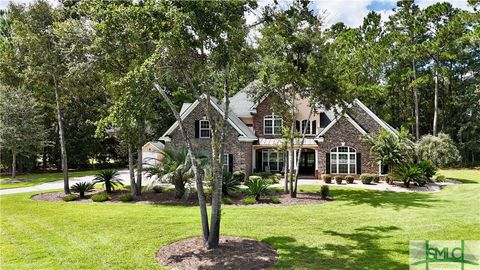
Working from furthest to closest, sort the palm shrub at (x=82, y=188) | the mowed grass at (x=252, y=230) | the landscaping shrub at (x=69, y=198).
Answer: the palm shrub at (x=82, y=188)
the landscaping shrub at (x=69, y=198)
the mowed grass at (x=252, y=230)

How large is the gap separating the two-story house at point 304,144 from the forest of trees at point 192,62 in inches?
152

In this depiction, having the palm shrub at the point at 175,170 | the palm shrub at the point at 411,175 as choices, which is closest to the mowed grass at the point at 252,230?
the palm shrub at the point at 175,170

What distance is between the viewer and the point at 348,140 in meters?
26.1

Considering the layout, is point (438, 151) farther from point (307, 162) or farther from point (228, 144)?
point (228, 144)

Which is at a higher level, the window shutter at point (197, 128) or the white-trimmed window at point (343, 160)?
the window shutter at point (197, 128)

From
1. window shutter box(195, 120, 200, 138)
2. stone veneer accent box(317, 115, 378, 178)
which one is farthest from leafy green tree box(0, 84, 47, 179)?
stone veneer accent box(317, 115, 378, 178)

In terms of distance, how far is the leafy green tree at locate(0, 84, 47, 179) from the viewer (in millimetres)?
28094

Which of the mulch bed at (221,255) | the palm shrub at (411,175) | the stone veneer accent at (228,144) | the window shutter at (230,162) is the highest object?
the stone veneer accent at (228,144)

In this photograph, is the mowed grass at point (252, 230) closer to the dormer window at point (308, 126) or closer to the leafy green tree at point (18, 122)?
the dormer window at point (308, 126)

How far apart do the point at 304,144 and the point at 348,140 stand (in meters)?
3.28

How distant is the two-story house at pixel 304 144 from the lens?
26.0m

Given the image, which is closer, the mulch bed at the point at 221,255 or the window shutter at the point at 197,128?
the mulch bed at the point at 221,255

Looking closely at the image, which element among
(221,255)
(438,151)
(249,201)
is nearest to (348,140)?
(249,201)

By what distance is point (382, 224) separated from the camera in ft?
40.3
